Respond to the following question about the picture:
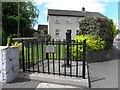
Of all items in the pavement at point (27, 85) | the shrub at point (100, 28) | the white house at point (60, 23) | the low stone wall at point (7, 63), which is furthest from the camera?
the white house at point (60, 23)

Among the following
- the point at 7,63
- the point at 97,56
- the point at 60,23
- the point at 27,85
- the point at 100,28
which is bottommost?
the point at 27,85

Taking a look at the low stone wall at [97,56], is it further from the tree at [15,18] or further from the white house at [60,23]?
the white house at [60,23]

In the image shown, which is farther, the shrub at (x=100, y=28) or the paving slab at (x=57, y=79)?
the shrub at (x=100, y=28)

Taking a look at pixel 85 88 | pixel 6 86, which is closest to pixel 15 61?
pixel 6 86

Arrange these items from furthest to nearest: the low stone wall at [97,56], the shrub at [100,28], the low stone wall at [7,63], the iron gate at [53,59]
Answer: the shrub at [100,28] < the low stone wall at [97,56] < the iron gate at [53,59] < the low stone wall at [7,63]

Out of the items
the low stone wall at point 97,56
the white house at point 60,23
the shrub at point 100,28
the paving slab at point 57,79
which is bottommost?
the paving slab at point 57,79

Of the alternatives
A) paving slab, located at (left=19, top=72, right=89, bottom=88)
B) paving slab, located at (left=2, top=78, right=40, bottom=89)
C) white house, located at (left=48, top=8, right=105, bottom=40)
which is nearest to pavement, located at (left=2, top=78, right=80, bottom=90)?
paving slab, located at (left=2, top=78, right=40, bottom=89)

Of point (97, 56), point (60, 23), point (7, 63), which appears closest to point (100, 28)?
point (97, 56)

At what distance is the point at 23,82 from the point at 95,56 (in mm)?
5176

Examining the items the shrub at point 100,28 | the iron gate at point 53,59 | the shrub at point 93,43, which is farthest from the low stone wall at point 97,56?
the iron gate at point 53,59

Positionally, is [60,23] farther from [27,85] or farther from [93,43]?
[27,85]

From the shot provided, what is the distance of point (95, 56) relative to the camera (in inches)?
400

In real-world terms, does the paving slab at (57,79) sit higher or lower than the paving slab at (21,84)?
Result: higher

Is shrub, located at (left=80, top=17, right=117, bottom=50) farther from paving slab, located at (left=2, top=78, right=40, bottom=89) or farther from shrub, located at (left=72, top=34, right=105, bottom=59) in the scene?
paving slab, located at (left=2, top=78, right=40, bottom=89)
